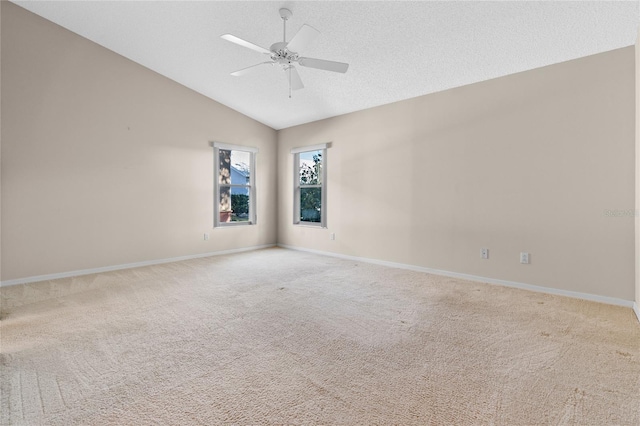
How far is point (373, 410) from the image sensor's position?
1517 millimetres

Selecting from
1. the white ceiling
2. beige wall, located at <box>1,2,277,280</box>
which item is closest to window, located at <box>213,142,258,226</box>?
beige wall, located at <box>1,2,277,280</box>

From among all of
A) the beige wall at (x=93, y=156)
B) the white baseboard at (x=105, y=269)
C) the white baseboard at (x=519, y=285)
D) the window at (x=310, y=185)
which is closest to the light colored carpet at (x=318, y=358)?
the white baseboard at (x=519, y=285)

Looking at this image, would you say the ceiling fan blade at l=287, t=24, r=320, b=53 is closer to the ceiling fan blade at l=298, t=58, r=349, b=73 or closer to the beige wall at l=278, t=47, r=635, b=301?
the ceiling fan blade at l=298, t=58, r=349, b=73

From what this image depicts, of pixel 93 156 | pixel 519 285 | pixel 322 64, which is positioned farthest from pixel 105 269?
pixel 519 285

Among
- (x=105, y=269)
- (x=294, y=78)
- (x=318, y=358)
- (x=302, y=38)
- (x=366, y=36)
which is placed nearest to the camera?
(x=318, y=358)

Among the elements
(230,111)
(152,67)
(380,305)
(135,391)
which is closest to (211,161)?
(230,111)

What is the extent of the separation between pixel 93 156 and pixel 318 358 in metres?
4.22

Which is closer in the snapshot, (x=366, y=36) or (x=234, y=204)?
(x=366, y=36)

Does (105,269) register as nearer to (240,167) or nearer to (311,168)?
(240,167)

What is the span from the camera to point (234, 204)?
5984 millimetres

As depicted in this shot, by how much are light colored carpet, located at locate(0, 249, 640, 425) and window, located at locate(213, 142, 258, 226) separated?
8.07ft

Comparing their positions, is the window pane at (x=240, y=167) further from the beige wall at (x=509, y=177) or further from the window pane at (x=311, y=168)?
the beige wall at (x=509, y=177)

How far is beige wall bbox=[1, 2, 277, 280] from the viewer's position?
3.62m

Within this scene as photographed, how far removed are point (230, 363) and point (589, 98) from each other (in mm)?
4230
